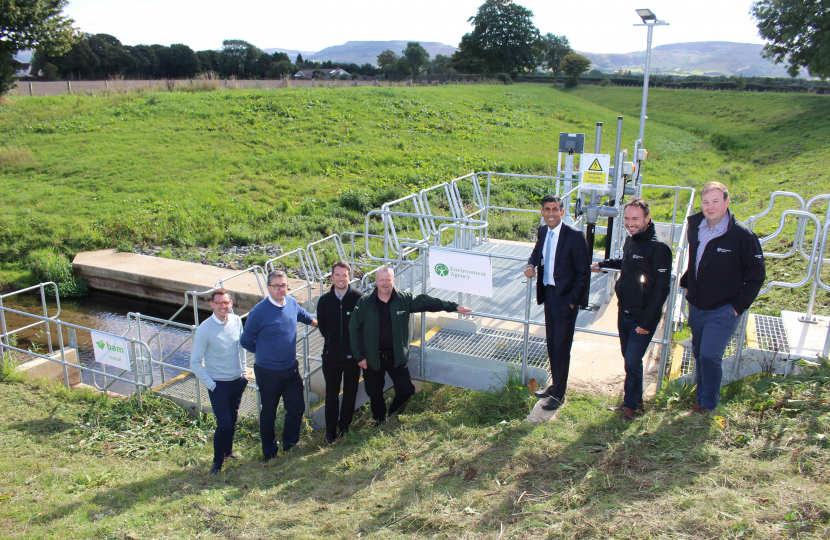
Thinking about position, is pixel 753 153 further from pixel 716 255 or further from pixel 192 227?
pixel 716 255

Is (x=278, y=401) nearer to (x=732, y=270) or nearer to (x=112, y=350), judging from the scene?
(x=112, y=350)

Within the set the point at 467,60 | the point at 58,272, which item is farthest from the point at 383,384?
the point at 467,60

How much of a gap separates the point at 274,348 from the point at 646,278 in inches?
134

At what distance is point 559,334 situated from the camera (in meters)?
5.47

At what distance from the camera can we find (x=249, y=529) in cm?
434

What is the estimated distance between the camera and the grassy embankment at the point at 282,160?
17.0 metres

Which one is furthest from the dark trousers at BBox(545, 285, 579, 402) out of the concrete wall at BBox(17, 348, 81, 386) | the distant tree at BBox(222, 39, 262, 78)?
the distant tree at BBox(222, 39, 262, 78)

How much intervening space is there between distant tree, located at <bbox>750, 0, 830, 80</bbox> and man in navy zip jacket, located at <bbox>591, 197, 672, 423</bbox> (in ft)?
153

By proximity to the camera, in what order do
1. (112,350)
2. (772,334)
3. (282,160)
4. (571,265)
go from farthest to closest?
(282,160)
(112,350)
(772,334)
(571,265)

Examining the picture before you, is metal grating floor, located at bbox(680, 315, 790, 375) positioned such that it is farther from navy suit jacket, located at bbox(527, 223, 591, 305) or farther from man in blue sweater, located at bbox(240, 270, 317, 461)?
man in blue sweater, located at bbox(240, 270, 317, 461)

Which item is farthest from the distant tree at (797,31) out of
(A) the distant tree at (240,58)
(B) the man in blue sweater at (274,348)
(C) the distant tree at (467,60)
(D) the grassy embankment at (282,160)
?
(A) the distant tree at (240,58)

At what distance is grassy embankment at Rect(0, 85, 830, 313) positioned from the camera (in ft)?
55.7

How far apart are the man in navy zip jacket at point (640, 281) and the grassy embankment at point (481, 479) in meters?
0.73

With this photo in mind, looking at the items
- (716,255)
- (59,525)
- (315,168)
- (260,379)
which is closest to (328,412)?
(260,379)
